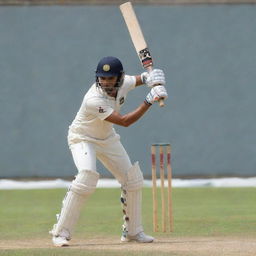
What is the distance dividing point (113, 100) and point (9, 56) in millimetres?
5972

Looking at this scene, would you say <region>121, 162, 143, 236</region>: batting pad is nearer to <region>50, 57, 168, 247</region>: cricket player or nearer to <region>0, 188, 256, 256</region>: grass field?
<region>50, 57, 168, 247</region>: cricket player

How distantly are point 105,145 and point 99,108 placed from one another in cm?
30

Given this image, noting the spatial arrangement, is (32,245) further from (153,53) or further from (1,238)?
(153,53)

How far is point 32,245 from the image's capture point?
641cm

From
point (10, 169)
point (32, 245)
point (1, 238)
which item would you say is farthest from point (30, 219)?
point (10, 169)

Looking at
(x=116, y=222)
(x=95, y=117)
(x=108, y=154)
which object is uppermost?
(x=95, y=117)

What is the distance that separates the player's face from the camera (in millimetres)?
6246

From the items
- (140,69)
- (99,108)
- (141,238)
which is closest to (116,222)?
(141,238)

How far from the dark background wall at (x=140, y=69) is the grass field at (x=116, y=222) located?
969mm

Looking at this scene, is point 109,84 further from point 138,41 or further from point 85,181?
point 85,181

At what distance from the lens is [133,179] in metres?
6.40

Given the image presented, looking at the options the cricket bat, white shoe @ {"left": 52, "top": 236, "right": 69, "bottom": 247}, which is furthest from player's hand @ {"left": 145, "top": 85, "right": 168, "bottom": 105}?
white shoe @ {"left": 52, "top": 236, "right": 69, "bottom": 247}

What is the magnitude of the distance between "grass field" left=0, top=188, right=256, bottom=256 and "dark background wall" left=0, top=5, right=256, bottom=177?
0.97m

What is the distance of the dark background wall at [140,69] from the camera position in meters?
12.0
